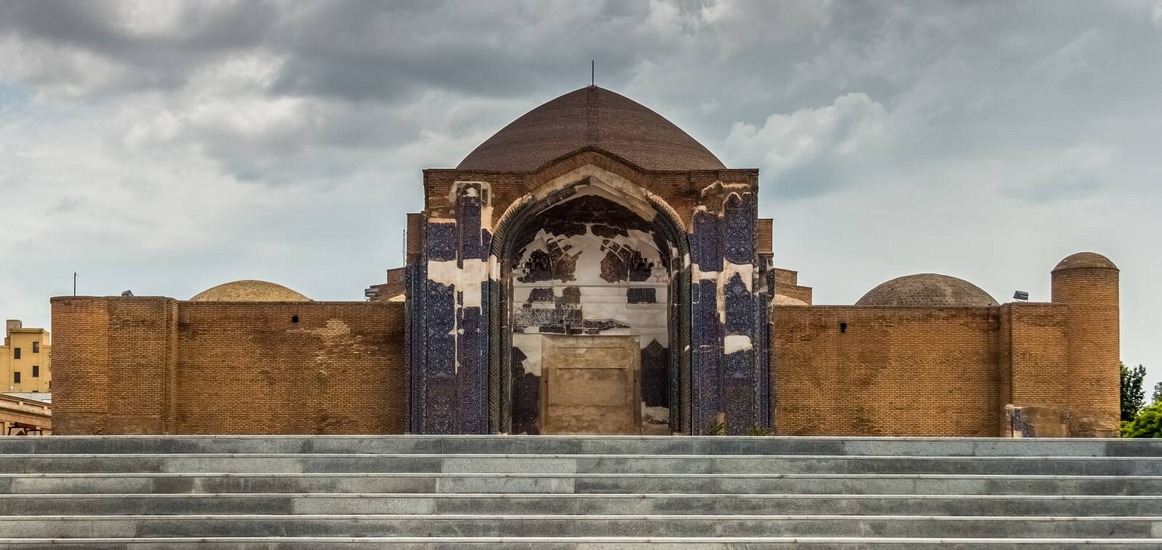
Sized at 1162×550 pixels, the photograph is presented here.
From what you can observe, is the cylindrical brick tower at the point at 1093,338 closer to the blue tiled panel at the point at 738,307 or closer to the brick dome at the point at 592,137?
the blue tiled panel at the point at 738,307

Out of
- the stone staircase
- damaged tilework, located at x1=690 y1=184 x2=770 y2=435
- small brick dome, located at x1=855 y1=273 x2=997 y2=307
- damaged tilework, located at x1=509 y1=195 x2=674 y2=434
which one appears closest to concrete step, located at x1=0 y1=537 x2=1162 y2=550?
the stone staircase

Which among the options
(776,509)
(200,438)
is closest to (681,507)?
(776,509)

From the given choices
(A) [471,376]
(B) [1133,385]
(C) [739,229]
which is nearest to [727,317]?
(C) [739,229]

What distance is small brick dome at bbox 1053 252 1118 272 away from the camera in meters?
23.4

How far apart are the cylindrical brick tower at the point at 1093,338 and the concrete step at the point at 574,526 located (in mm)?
11434

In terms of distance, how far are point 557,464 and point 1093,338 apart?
14186 mm

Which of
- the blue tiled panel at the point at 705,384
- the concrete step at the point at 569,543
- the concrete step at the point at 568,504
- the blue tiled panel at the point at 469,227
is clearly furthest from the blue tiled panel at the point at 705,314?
the concrete step at the point at 569,543

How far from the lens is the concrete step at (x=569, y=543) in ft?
38.9

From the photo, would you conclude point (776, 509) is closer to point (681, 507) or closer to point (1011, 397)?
point (681, 507)

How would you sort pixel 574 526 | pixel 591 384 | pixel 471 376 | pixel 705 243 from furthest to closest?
pixel 591 384, pixel 705 243, pixel 471 376, pixel 574 526

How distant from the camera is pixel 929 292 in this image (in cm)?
3012

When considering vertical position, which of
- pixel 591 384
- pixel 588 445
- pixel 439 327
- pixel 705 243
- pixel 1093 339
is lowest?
pixel 588 445

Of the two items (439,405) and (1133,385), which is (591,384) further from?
(1133,385)

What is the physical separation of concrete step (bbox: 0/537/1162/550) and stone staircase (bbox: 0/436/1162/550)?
0.02 m
